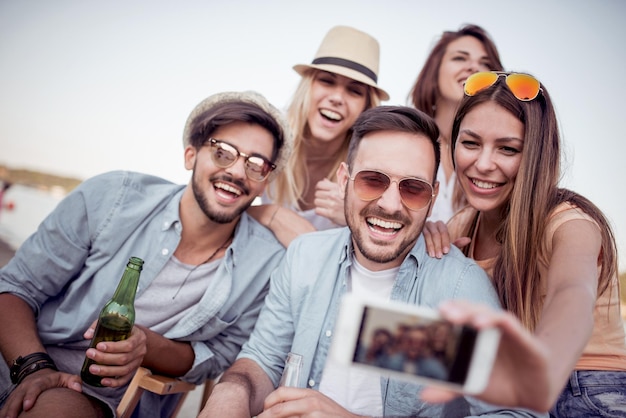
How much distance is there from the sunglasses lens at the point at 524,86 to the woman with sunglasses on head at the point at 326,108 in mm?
1718

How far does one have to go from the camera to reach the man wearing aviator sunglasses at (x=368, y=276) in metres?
2.22

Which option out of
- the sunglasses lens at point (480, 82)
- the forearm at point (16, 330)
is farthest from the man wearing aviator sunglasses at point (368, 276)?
the forearm at point (16, 330)

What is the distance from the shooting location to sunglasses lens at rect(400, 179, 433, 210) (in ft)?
7.40

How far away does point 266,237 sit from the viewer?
3.12 m

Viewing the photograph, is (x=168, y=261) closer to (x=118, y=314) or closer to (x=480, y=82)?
(x=118, y=314)

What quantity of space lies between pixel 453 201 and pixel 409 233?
159 centimetres

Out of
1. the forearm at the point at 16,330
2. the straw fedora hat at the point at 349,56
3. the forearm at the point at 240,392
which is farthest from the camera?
the straw fedora hat at the point at 349,56

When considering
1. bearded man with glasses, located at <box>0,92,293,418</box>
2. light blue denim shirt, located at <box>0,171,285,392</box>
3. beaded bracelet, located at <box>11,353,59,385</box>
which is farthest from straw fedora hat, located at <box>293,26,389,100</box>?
beaded bracelet, located at <box>11,353,59,385</box>

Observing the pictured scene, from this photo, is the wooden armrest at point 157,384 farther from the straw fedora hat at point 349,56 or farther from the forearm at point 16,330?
the straw fedora hat at point 349,56

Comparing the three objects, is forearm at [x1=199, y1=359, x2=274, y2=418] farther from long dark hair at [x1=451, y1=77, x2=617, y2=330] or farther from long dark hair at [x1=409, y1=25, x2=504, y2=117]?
long dark hair at [x1=409, y1=25, x2=504, y2=117]

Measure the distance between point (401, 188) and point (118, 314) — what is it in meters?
1.53

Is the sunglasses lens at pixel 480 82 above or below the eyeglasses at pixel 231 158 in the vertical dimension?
above

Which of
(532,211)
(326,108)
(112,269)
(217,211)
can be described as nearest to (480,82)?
(532,211)

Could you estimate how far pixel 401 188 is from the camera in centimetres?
226
